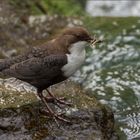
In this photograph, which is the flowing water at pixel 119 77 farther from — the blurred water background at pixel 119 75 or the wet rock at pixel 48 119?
the wet rock at pixel 48 119

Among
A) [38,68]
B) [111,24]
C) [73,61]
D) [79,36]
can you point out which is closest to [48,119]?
[38,68]

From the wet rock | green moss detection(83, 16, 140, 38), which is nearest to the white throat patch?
the wet rock

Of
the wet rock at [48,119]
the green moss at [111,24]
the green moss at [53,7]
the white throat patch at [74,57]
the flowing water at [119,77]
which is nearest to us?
the white throat patch at [74,57]

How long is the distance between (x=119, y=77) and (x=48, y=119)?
2.47 m

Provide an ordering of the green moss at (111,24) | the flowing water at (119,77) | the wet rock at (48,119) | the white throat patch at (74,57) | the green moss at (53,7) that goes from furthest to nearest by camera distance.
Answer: the green moss at (53,7) < the green moss at (111,24) < the flowing water at (119,77) < the wet rock at (48,119) < the white throat patch at (74,57)

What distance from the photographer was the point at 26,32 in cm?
872

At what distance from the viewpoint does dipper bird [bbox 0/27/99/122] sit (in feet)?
15.6

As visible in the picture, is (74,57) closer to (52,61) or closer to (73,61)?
(73,61)

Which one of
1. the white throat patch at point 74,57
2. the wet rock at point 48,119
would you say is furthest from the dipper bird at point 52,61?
the wet rock at point 48,119

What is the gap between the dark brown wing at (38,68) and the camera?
15.7ft

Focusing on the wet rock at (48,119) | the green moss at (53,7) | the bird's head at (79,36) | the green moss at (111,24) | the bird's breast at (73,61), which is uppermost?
the green moss at (53,7)

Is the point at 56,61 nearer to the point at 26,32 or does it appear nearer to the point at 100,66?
the point at 100,66

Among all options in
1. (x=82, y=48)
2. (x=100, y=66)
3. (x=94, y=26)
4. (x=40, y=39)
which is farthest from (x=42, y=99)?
(x=94, y=26)

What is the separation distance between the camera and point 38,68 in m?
4.89
